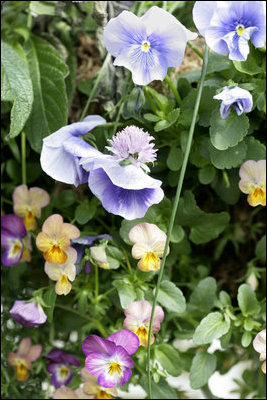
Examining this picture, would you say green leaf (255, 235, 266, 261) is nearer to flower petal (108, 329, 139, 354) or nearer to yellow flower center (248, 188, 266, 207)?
yellow flower center (248, 188, 266, 207)

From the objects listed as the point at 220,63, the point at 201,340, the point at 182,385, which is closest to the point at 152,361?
the point at 201,340

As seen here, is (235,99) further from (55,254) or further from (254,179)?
(55,254)

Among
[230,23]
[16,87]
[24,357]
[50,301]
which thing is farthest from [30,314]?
[230,23]

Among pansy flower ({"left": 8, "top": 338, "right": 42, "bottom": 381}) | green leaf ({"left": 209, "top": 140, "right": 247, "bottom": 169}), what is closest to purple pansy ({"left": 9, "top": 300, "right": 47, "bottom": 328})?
pansy flower ({"left": 8, "top": 338, "right": 42, "bottom": 381})

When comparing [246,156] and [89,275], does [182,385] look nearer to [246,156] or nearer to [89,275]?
[89,275]

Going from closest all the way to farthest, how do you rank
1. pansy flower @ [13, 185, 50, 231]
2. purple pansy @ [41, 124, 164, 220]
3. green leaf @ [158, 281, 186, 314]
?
purple pansy @ [41, 124, 164, 220] → green leaf @ [158, 281, 186, 314] → pansy flower @ [13, 185, 50, 231]

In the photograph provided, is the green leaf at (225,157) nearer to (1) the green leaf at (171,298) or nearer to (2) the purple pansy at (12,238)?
(1) the green leaf at (171,298)

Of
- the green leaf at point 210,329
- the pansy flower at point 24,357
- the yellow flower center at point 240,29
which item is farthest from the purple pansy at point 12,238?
the yellow flower center at point 240,29
